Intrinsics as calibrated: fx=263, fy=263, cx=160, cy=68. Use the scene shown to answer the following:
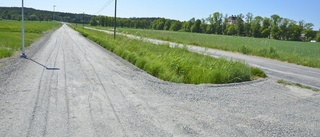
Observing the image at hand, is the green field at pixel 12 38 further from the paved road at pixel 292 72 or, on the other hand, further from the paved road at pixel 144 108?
the paved road at pixel 292 72

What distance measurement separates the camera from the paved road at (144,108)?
487cm

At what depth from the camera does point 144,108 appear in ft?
20.4

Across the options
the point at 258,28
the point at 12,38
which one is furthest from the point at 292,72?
the point at 258,28

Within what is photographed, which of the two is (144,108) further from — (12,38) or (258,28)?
(258,28)

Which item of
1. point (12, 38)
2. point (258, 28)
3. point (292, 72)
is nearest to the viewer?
point (292, 72)

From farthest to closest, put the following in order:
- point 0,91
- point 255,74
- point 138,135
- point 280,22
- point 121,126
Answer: point 280,22 → point 255,74 → point 0,91 → point 121,126 → point 138,135

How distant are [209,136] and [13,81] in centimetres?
682

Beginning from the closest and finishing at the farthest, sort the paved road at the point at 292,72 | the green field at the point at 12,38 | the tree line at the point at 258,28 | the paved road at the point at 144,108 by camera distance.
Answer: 1. the paved road at the point at 144,108
2. the paved road at the point at 292,72
3. the green field at the point at 12,38
4. the tree line at the point at 258,28

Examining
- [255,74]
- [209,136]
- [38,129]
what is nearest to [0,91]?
[38,129]

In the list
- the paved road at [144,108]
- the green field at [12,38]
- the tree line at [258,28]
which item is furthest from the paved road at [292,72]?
the tree line at [258,28]

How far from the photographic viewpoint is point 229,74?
1078 cm

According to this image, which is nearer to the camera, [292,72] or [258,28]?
[292,72]

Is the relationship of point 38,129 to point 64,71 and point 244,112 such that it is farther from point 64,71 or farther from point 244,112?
point 64,71

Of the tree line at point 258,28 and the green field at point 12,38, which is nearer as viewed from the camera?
the green field at point 12,38
